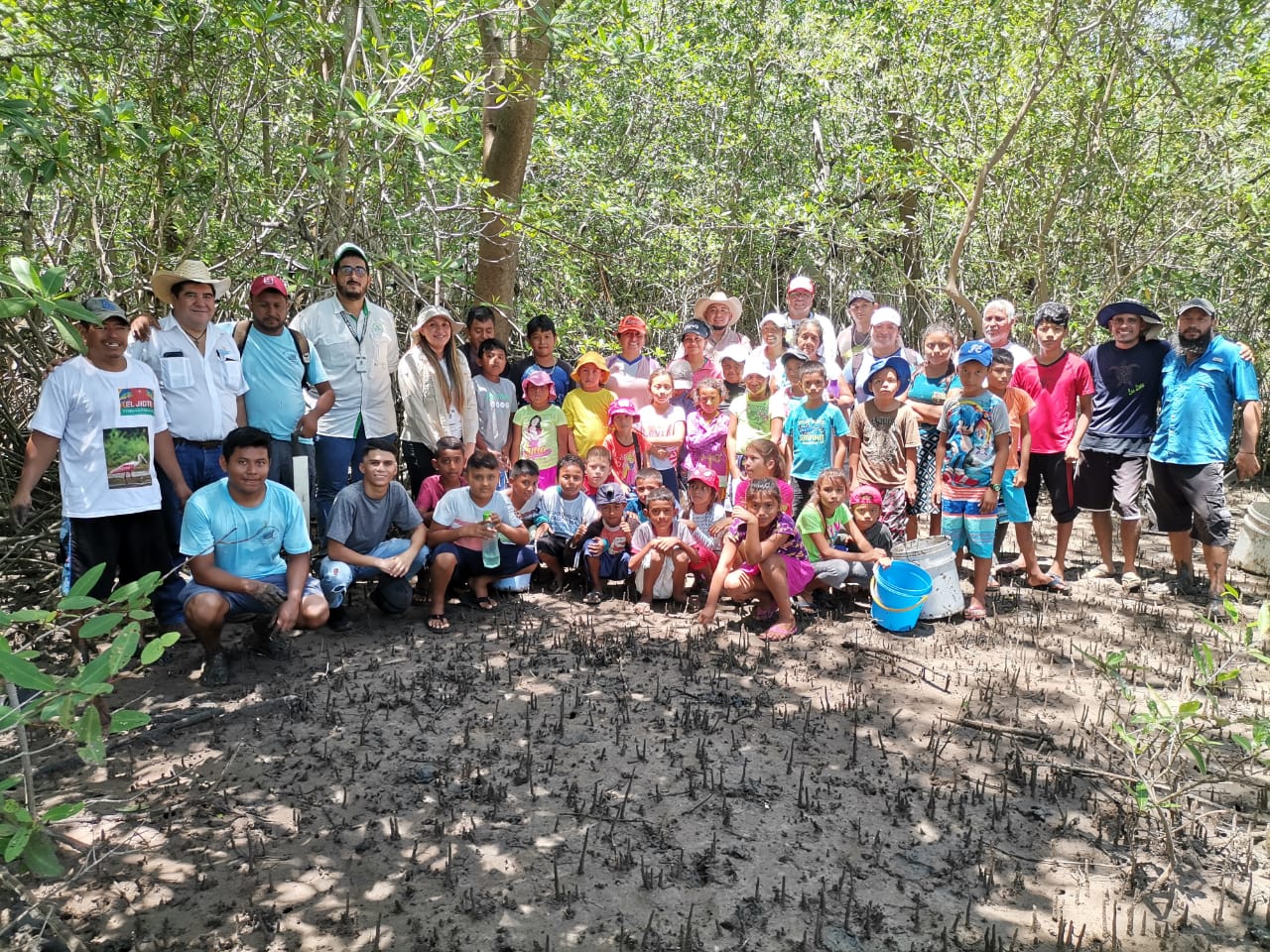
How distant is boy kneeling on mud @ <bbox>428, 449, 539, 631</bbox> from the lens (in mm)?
5367

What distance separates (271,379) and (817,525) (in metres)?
3.36

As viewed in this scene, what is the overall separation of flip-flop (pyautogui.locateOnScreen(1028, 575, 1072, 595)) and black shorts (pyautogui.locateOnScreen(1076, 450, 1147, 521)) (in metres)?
0.57

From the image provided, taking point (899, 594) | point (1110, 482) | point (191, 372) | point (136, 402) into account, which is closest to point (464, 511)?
point (191, 372)

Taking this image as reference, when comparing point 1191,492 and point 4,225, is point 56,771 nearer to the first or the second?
point 4,225

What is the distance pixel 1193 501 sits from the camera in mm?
5664

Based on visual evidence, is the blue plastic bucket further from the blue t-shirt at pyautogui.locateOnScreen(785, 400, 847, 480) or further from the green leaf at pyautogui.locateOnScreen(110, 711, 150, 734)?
the green leaf at pyautogui.locateOnScreen(110, 711, 150, 734)

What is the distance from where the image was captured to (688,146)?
35.1 feet

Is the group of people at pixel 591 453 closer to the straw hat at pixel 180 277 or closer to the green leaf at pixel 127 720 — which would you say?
the straw hat at pixel 180 277

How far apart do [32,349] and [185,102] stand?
5.92 feet

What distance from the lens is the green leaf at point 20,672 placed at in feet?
5.73

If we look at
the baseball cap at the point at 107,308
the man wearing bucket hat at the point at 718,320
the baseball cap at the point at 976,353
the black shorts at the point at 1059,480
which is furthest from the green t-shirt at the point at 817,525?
the baseball cap at the point at 107,308

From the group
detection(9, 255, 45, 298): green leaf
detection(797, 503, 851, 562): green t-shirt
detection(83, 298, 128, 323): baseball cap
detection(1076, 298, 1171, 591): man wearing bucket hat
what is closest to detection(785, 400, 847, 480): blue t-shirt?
detection(797, 503, 851, 562): green t-shirt

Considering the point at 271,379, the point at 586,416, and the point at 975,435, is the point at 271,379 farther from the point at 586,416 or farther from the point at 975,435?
the point at 975,435

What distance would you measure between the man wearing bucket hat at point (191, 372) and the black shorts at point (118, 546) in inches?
8.6
